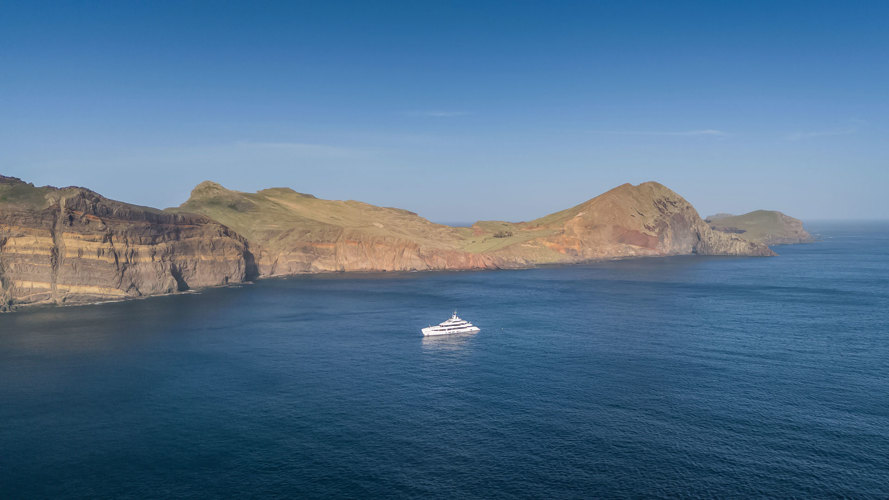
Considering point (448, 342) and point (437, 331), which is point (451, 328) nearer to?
point (437, 331)

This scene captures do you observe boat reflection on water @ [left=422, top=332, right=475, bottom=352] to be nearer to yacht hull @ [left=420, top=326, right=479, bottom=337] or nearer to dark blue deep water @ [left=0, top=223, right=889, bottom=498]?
yacht hull @ [left=420, top=326, right=479, bottom=337]

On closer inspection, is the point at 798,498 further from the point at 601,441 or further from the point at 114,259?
the point at 114,259

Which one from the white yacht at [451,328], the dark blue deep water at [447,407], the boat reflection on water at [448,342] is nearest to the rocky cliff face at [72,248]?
the dark blue deep water at [447,407]

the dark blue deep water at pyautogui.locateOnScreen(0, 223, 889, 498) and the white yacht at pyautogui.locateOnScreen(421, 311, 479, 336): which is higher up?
the white yacht at pyautogui.locateOnScreen(421, 311, 479, 336)

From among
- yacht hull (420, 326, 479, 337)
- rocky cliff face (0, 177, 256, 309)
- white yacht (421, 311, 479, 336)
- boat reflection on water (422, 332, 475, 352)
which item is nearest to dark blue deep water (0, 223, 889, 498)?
boat reflection on water (422, 332, 475, 352)

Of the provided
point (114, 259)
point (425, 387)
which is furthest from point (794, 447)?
point (114, 259)

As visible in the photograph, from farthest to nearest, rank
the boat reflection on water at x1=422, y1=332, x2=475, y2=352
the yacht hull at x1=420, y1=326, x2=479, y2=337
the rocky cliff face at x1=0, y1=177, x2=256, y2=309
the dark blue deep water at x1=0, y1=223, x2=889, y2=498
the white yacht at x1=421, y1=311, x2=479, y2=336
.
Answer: the rocky cliff face at x1=0, y1=177, x2=256, y2=309, the white yacht at x1=421, y1=311, x2=479, y2=336, the yacht hull at x1=420, y1=326, x2=479, y2=337, the boat reflection on water at x1=422, y1=332, x2=475, y2=352, the dark blue deep water at x1=0, y1=223, x2=889, y2=498
